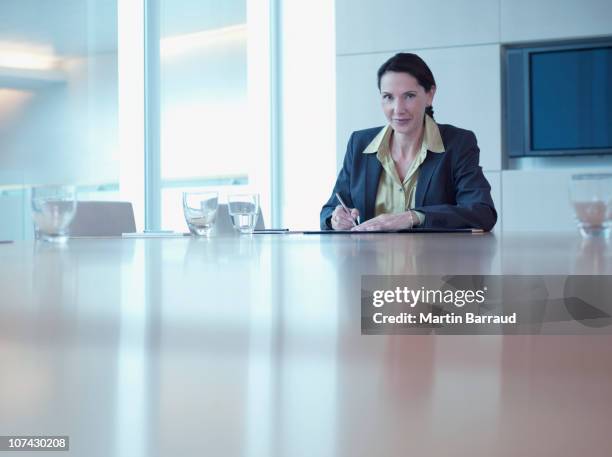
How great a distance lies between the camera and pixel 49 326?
0.26 m

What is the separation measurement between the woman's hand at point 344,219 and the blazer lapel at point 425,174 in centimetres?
38

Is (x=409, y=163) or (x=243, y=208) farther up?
(x=409, y=163)

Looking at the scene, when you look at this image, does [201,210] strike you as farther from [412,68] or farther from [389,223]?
[412,68]

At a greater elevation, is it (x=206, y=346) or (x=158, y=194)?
(x=158, y=194)

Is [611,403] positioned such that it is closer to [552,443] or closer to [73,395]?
[552,443]

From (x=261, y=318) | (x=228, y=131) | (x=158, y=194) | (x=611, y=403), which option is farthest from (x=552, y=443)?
(x=228, y=131)

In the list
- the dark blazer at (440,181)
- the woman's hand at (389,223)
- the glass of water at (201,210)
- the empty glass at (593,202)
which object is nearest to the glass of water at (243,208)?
the glass of water at (201,210)

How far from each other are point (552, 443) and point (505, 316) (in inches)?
3.7

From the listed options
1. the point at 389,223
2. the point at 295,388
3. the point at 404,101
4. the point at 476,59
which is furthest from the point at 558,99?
the point at 295,388

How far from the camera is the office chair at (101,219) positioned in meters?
2.51

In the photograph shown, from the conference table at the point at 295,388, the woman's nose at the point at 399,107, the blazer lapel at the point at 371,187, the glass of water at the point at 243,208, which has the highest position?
the woman's nose at the point at 399,107

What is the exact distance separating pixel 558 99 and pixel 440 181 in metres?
2.62

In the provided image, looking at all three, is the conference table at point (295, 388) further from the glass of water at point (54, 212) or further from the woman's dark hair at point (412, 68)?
the woman's dark hair at point (412, 68)

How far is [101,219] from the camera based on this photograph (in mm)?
2586
